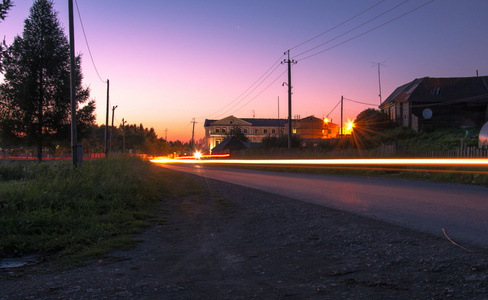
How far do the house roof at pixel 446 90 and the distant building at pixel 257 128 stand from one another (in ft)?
156

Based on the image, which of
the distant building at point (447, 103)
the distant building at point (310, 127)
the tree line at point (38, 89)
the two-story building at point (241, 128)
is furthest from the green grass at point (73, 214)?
the two-story building at point (241, 128)

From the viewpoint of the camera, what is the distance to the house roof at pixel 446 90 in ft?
159

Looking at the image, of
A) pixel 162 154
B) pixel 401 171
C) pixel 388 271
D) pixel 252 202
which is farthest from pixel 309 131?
pixel 388 271

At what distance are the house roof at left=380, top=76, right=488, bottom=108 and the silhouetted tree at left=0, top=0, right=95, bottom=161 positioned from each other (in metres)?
42.5

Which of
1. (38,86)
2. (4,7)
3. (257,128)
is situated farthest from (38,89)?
(257,128)

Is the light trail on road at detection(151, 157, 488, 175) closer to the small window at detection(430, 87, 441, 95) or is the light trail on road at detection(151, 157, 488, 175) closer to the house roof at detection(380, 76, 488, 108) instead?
the house roof at detection(380, 76, 488, 108)

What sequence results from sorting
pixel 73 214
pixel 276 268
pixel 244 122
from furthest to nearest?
pixel 244 122 → pixel 73 214 → pixel 276 268

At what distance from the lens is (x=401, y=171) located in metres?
20.3

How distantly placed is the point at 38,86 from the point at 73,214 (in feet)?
83.0

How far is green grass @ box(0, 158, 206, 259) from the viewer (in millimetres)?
6238

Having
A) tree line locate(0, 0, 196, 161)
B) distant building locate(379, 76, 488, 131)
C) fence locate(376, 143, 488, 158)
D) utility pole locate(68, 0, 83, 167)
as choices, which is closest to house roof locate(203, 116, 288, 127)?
distant building locate(379, 76, 488, 131)

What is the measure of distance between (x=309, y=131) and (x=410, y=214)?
92.7 metres

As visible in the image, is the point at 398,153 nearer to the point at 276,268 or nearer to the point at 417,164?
the point at 417,164

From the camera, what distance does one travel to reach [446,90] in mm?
50031
